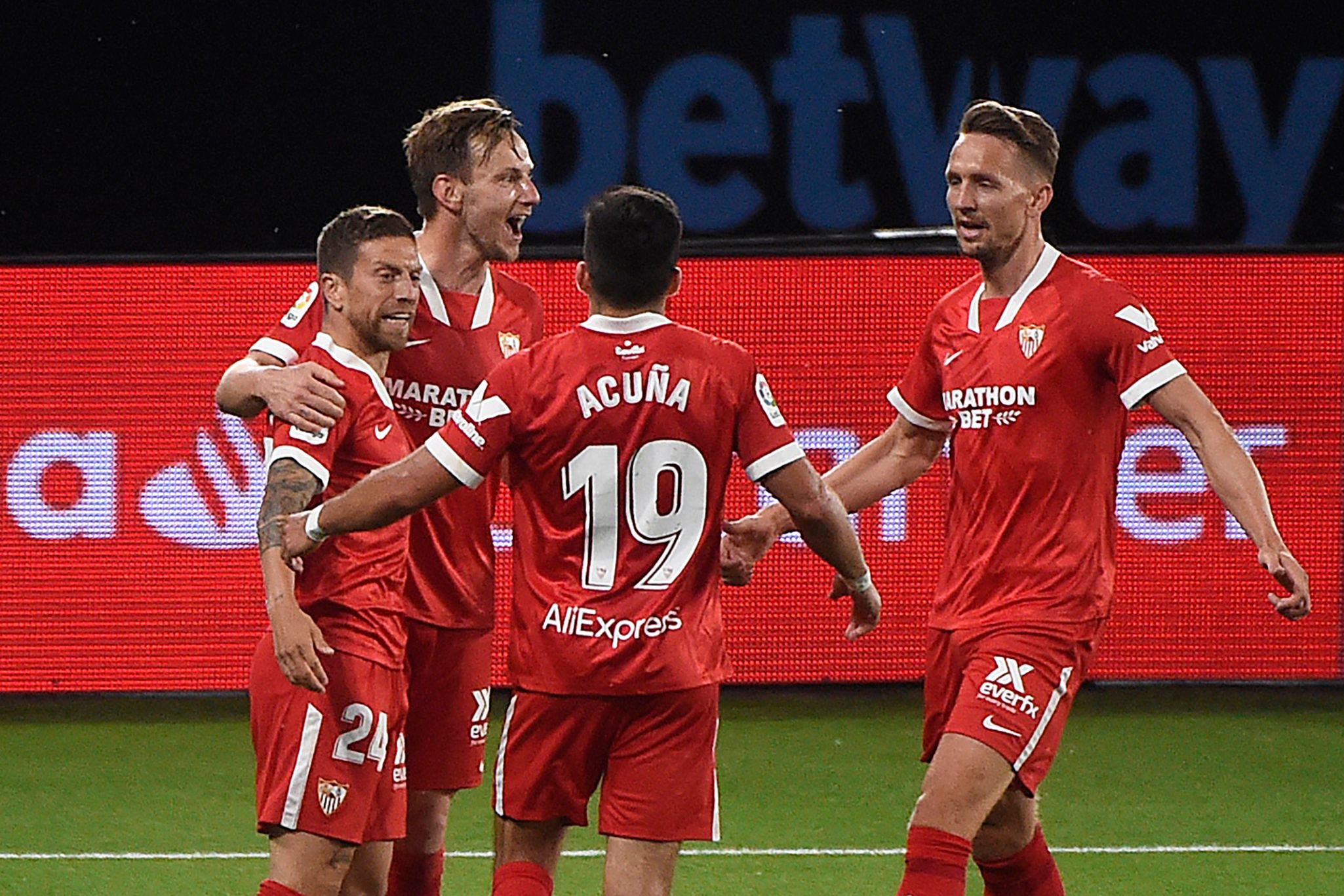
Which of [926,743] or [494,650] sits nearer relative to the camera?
[926,743]

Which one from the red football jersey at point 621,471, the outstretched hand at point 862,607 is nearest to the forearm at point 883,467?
the outstretched hand at point 862,607

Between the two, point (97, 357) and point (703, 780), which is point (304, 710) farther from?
point (97, 357)

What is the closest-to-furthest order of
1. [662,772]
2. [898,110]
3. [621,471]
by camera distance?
[621,471] < [662,772] < [898,110]

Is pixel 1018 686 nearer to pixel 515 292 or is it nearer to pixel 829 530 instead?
pixel 829 530

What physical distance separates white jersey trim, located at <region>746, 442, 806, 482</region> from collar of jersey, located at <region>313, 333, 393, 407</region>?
2.60ft

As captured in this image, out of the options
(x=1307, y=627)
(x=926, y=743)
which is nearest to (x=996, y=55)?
(x=1307, y=627)

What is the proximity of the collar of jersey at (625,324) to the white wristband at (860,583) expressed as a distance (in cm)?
66

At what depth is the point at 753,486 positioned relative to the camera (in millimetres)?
7812

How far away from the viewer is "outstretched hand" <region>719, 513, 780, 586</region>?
13.6ft

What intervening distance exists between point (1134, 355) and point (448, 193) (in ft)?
5.09

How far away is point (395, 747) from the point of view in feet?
14.0

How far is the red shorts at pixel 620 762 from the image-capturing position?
3.99 m

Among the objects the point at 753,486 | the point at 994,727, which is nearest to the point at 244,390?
the point at 994,727

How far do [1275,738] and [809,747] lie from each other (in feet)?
5.65
